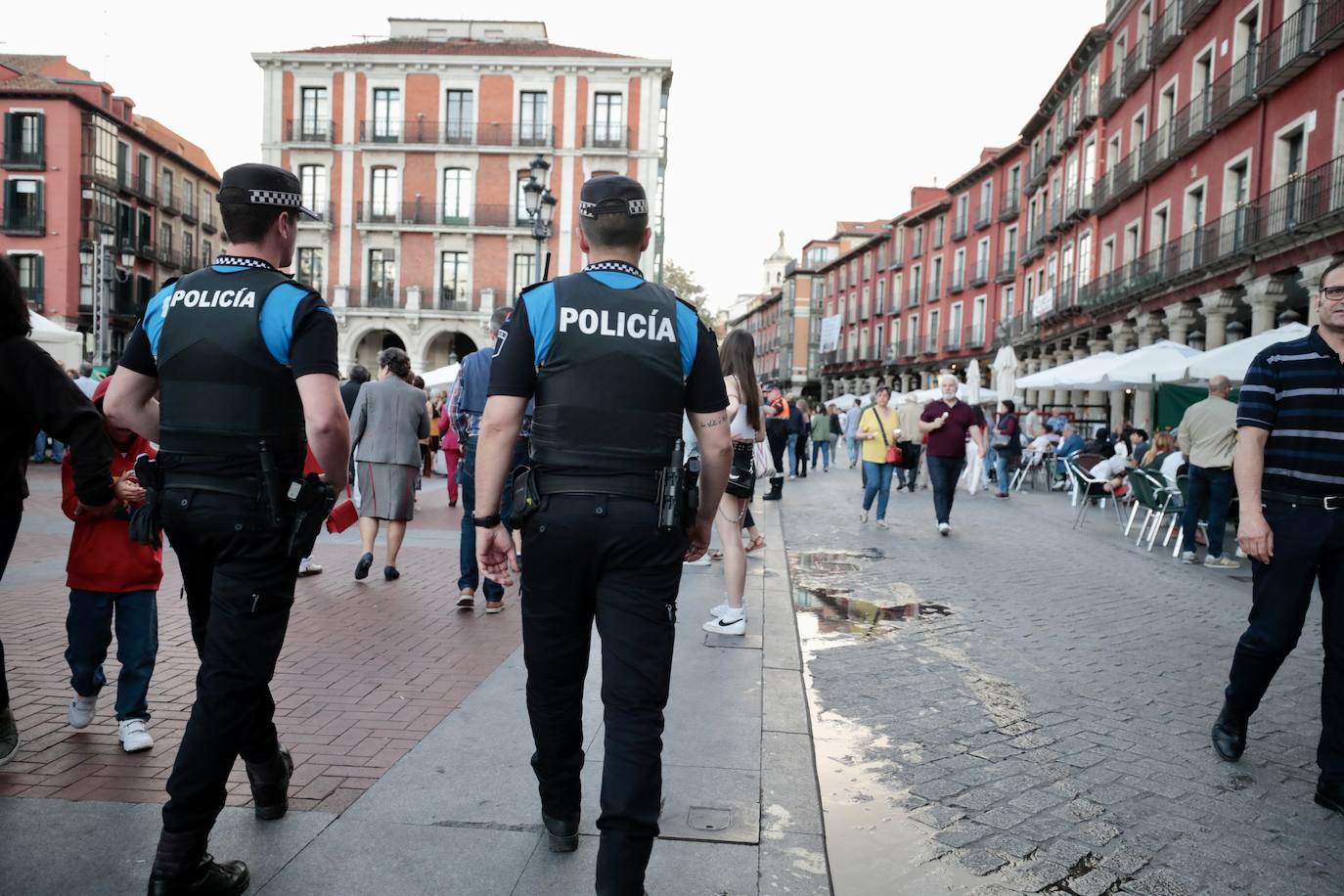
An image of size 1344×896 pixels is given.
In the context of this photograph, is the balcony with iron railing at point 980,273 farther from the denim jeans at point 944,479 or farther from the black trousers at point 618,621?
→ the black trousers at point 618,621

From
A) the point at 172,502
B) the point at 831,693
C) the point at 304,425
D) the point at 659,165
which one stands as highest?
the point at 659,165

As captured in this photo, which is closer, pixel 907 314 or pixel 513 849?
pixel 513 849

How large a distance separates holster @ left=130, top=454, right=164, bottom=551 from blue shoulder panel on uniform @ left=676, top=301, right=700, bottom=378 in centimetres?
152

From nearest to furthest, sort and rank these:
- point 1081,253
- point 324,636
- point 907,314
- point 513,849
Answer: point 513,849
point 324,636
point 1081,253
point 907,314

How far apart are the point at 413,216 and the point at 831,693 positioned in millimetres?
39698

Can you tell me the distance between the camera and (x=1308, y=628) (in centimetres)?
666

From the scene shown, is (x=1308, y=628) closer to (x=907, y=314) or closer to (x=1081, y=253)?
(x=1081, y=253)

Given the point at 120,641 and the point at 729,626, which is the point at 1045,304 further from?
the point at 120,641

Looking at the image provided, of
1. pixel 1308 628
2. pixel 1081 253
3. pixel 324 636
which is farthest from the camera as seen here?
pixel 1081 253

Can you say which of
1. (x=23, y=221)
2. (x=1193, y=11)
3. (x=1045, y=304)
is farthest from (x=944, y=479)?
(x=23, y=221)

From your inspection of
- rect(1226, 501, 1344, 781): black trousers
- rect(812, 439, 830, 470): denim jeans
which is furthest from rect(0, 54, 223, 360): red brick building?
rect(1226, 501, 1344, 781): black trousers

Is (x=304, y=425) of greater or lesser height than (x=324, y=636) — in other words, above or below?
above

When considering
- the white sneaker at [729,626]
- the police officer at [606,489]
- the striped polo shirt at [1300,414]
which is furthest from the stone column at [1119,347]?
the police officer at [606,489]

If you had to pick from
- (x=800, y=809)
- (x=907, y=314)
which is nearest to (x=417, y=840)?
(x=800, y=809)
